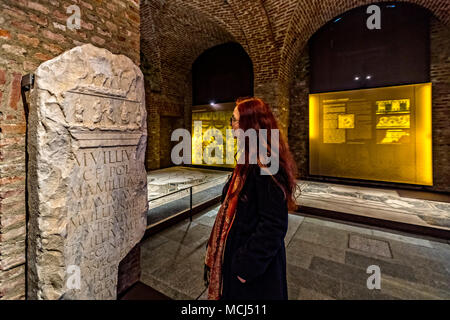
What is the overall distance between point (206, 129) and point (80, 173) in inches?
317

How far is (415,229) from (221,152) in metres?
6.75

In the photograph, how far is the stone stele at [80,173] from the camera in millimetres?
1414

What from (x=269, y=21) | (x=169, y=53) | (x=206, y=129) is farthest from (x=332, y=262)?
(x=169, y=53)

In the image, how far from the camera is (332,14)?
20.3 ft

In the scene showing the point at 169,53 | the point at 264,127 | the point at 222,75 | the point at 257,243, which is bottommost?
the point at 257,243

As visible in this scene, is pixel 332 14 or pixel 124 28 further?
pixel 332 14

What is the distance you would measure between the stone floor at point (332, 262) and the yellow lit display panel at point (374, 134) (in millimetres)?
3526

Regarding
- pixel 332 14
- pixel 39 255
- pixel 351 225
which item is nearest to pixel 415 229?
pixel 351 225

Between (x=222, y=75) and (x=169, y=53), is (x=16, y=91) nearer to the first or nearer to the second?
(x=222, y=75)

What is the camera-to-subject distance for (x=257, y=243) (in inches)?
44.8

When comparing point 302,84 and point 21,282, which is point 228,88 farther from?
point 21,282

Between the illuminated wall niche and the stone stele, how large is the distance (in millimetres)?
6964

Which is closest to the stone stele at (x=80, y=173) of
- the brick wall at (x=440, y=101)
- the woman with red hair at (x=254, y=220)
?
the woman with red hair at (x=254, y=220)

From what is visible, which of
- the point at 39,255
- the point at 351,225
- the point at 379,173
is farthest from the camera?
the point at 379,173
